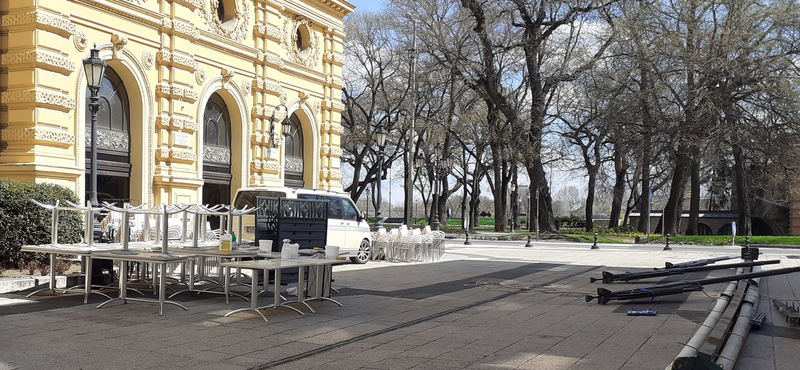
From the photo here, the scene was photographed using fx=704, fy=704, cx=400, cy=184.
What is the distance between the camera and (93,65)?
14.2 m

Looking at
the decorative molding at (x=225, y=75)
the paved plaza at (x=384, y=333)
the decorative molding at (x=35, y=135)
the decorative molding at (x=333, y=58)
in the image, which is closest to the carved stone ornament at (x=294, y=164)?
the decorative molding at (x=333, y=58)

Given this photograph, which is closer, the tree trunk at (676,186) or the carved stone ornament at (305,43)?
the carved stone ornament at (305,43)

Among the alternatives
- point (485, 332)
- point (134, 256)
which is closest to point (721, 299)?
point (485, 332)

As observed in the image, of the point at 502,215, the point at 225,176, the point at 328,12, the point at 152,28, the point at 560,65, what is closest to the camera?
the point at 152,28

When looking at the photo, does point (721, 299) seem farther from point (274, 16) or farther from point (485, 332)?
point (274, 16)

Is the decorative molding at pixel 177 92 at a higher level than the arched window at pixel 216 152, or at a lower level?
higher

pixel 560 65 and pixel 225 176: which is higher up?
pixel 560 65

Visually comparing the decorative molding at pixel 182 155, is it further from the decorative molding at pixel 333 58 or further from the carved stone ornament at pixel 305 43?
the decorative molding at pixel 333 58

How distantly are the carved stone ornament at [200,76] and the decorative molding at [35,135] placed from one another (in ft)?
20.4

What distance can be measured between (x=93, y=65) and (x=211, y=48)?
1100 centimetres

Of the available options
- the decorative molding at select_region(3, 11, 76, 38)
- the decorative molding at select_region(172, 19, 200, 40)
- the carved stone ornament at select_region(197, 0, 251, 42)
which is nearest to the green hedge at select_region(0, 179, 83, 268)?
the decorative molding at select_region(3, 11, 76, 38)

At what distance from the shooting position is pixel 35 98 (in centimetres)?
1806

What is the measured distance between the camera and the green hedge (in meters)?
12.6

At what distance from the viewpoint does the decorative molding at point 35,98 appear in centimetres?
1811
